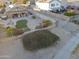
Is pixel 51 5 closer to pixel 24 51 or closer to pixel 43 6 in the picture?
pixel 43 6

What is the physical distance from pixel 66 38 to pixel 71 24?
21.2 ft

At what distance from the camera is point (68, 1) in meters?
58.1

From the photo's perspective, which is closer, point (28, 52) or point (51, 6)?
point (28, 52)

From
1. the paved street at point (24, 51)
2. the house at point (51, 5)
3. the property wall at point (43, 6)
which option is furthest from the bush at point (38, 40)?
the property wall at point (43, 6)

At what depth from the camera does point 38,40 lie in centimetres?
2227

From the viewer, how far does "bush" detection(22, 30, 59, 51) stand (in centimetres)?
2121

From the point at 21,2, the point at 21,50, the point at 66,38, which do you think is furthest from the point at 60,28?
the point at 21,2

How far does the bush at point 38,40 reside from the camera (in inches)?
835

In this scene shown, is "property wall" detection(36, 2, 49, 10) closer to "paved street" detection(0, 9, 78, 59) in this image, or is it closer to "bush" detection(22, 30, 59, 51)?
"paved street" detection(0, 9, 78, 59)

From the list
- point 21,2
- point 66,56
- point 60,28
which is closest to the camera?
point 66,56

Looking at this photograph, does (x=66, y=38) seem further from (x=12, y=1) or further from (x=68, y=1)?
(x=12, y=1)

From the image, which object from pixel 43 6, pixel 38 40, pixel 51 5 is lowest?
pixel 43 6

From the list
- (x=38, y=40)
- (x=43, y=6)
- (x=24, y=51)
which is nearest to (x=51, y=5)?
(x=43, y=6)

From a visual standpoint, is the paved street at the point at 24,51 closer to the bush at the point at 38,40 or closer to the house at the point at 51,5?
the bush at the point at 38,40
